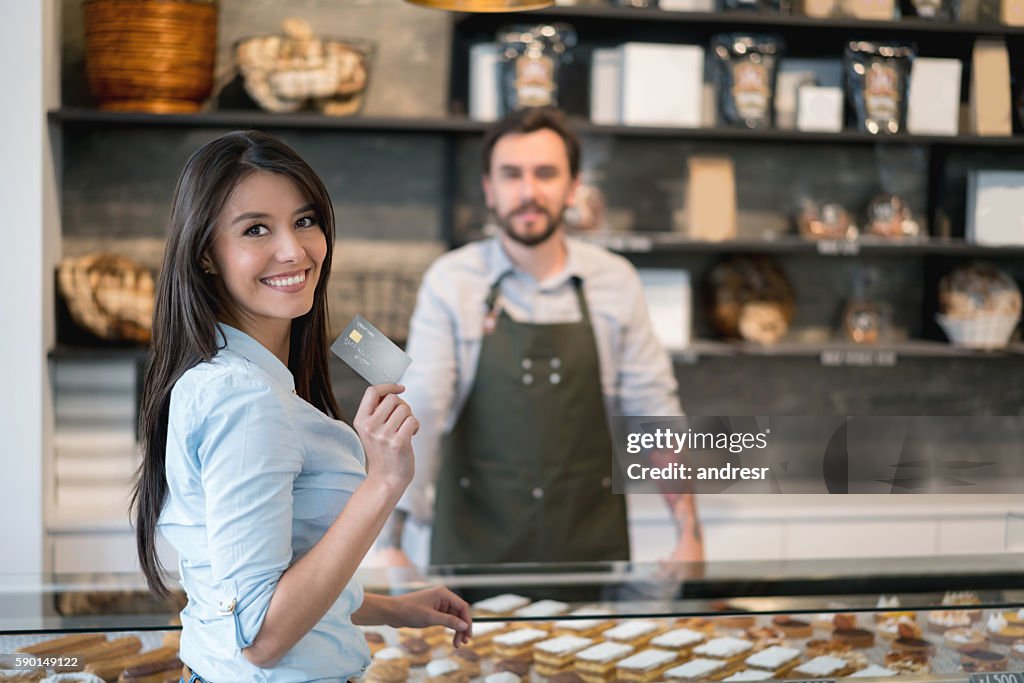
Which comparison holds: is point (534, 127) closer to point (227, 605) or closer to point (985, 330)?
point (985, 330)

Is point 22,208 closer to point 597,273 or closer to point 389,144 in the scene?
point 389,144

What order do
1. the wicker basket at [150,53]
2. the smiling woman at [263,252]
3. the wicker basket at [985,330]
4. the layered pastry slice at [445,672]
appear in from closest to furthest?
the smiling woman at [263,252], the layered pastry slice at [445,672], the wicker basket at [150,53], the wicker basket at [985,330]

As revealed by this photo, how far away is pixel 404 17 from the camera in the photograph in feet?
11.5

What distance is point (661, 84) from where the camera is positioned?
11.0ft

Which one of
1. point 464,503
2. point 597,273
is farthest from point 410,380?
point 597,273

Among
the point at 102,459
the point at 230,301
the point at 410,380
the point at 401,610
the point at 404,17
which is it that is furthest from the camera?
the point at 404,17

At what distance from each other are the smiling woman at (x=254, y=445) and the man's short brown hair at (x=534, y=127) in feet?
5.27

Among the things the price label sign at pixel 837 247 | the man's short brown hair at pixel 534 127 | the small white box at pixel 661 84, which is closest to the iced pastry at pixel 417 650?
the man's short brown hair at pixel 534 127

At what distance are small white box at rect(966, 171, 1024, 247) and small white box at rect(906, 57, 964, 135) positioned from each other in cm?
21

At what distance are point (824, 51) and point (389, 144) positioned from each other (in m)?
1.40

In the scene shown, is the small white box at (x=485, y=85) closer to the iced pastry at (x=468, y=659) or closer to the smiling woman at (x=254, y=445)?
the iced pastry at (x=468, y=659)

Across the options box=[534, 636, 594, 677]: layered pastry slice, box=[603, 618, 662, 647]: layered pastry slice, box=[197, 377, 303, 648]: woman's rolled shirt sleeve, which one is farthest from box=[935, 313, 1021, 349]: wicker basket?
box=[197, 377, 303, 648]: woman's rolled shirt sleeve

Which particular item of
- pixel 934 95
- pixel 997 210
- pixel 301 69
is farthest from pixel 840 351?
pixel 301 69

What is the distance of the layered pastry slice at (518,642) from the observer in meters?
1.64
